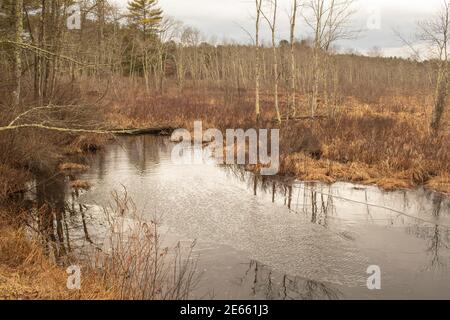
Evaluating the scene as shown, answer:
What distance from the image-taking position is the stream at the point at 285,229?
6.28 m

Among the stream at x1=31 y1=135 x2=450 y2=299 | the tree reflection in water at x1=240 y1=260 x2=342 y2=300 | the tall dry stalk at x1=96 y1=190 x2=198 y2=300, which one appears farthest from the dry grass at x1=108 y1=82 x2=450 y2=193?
the tall dry stalk at x1=96 y1=190 x2=198 y2=300

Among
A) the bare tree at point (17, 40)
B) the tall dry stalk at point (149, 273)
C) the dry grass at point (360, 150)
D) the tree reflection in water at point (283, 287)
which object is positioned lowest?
the tree reflection in water at point (283, 287)

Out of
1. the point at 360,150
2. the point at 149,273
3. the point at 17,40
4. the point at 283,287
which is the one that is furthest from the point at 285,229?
the point at 17,40

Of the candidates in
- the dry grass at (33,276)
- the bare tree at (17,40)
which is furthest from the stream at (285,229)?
→ the bare tree at (17,40)

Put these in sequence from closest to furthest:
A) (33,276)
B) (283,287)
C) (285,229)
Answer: (33,276) < (283,287) < (285,229)

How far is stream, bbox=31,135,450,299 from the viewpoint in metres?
6.28

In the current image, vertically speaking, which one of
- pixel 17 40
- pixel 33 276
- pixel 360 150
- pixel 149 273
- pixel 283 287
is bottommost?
pixel 283 287

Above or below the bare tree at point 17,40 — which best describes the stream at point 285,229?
below

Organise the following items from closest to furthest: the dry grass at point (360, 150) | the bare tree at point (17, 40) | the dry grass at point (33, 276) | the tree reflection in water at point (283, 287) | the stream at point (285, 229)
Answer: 1. the dry grass at point (33, 276)
2. the tree reflection in water at point (283, 287)
3. the stream at point (285, 229)
4. the bare tree at point (17, 40)
5. the dry grass at point (360, 150)

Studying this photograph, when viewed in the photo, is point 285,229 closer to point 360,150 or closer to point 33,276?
point 33,276

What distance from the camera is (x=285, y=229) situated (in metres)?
8.52

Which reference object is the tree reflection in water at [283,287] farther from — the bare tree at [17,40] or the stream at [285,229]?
the bare tree at [17,40]
